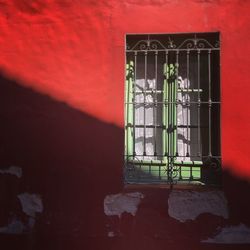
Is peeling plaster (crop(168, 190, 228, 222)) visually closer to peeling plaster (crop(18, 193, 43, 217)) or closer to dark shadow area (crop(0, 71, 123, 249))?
dark shadow area (crop(0, 71, 123, 249))

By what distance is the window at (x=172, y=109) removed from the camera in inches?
179

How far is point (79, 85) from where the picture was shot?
457cm

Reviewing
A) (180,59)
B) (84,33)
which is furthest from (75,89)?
(180,59)

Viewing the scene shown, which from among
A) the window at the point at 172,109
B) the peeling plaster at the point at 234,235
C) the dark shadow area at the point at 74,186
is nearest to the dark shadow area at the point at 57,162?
the dark shadow area at the point at 74,186

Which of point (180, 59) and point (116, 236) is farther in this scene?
point (180, 59)

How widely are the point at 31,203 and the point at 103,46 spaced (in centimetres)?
176

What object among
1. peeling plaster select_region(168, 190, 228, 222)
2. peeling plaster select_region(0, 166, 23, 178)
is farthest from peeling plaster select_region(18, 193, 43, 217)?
peeling plaster select_region(168, 190, 228, 222)

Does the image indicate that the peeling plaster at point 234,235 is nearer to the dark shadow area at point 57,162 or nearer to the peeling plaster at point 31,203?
the dark shadow area at point 57,162

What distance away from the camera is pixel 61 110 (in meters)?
4.57

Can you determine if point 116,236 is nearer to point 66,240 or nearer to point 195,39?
point 66,240

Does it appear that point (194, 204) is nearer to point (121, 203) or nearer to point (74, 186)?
point (121, 203)

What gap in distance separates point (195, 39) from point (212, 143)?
3.52 feet

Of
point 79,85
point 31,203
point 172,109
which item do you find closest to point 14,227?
point 31,203

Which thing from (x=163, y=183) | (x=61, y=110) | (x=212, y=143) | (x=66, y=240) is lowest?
(x=66, y=240)
